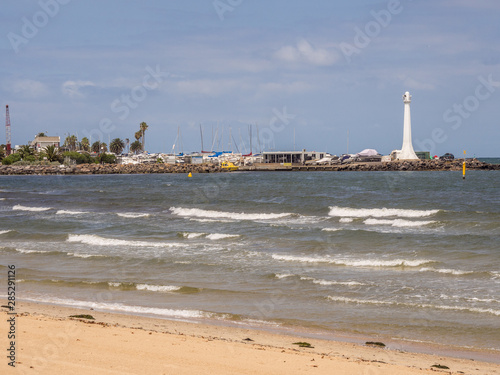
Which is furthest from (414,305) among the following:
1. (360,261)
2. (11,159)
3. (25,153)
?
(25,153)

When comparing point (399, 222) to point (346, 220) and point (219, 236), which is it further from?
point (219, 236)

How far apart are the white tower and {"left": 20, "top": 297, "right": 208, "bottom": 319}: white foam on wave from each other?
106 meters

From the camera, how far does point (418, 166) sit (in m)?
117

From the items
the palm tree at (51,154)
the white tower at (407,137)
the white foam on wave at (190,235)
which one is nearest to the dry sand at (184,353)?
the white foam on wave at (190,235)

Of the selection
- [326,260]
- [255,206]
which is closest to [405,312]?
[326,260]

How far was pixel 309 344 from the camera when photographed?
9836 millimetres

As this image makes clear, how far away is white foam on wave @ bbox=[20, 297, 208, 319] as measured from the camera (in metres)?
12.2

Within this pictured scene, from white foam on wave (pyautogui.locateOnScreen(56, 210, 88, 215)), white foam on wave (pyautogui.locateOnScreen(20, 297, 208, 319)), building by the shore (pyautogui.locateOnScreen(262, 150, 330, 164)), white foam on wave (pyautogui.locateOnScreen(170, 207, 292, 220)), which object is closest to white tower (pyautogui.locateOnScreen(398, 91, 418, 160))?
building by the shore (pyautogui.locateOnScreen(262, 150, 330, 164))

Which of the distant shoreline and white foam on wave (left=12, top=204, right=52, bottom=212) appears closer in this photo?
white foam on wave (left=12, top=204, right=52, bottom=212)

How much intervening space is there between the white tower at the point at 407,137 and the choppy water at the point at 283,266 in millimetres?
81675

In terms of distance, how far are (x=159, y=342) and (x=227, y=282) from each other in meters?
6.11

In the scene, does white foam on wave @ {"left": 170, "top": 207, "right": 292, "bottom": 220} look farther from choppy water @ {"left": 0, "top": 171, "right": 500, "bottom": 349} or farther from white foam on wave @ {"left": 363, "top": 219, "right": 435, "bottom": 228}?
white foam on wave @ {"left": 363, "top": 219, "right": 435, "bottom": 228}

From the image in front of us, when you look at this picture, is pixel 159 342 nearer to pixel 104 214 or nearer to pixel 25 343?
pixel 25 343

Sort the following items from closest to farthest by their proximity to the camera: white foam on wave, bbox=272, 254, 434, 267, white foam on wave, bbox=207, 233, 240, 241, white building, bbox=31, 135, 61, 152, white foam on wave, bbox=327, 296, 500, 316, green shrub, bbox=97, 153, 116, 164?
white foam on wave, bbox=327, 296, 500, 316 < white foam on wave, bbox=272, 254, 434, 267 < white foam on wave, bbox=207, 233, 240, 241 < green shrub, bbox=97, 153, 116, 164 < white building, bbox=31, 135, 61, 152
